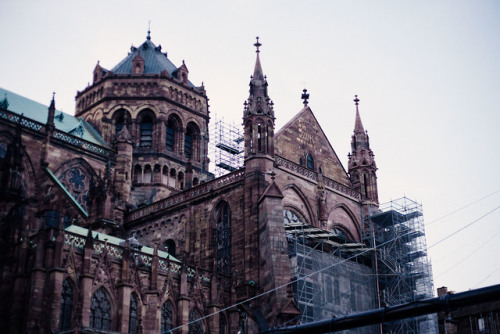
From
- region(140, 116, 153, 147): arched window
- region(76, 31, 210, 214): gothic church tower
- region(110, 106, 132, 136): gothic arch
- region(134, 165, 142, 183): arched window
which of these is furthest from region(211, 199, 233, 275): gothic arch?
region(110, 106, 132, 136): gothic arch

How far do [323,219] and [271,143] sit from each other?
6.47m

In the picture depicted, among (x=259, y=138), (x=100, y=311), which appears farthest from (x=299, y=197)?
(x=100, y=311)

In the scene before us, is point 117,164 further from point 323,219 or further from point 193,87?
point 323,219

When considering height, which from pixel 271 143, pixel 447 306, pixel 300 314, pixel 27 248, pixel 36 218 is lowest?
pixel 447 306

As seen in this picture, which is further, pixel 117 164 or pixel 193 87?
pixel 193 87

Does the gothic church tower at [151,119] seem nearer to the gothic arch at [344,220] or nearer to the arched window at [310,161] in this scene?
the arched window at [310,161]

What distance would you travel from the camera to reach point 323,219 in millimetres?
46625

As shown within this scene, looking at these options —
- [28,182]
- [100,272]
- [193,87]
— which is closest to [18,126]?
[28,182]

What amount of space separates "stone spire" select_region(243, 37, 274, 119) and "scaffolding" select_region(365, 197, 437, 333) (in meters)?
11.3

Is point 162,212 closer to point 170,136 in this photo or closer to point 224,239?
point 224,239

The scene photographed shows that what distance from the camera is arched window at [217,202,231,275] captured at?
43094mm

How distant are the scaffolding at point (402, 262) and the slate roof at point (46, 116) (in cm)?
2149

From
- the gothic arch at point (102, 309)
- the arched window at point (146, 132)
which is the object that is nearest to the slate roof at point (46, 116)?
the arched window at point (146, 132)

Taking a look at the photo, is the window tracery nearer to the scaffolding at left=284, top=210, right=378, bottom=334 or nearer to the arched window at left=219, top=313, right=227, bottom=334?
the arched window at left=219, top=313, right=227, bottom=334
